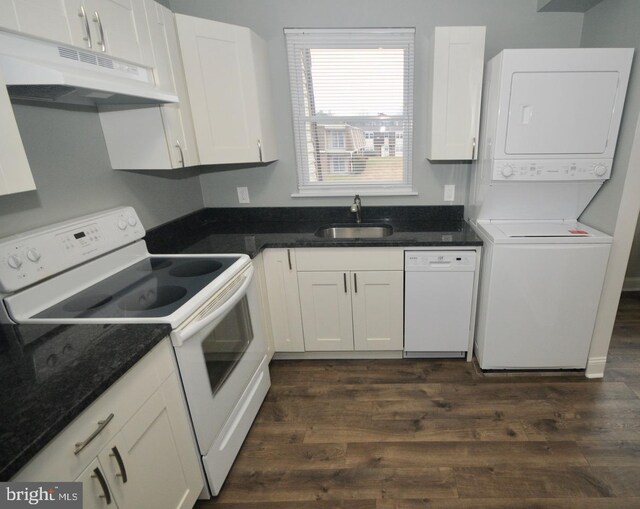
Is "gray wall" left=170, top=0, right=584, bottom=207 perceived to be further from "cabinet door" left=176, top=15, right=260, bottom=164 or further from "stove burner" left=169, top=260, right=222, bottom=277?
"stove burner" left=169, top=260, right=222, bottom=277

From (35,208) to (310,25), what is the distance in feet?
6.20

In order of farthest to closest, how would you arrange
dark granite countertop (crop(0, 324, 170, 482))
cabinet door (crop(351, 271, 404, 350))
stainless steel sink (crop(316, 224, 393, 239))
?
stainless steel sink (crop(316, 224, 393, 239)) → cabinet door (crop(351, 271, 404, 350)) → dark granite countertop (crop(0, 324, 170, 482))

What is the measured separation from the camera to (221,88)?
1921 mm

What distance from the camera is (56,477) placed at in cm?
77

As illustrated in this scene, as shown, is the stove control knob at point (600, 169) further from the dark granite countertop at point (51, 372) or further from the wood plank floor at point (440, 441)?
the dark granite countertop at point (51, 372)

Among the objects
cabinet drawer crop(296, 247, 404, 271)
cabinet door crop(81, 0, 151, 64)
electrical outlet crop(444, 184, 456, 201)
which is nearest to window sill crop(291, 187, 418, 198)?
electrical outlet crop(444, 184, 456, 201)

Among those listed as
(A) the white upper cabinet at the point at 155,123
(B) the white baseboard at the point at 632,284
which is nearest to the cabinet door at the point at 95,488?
(A) the white upper cabinet at the point at 155,123

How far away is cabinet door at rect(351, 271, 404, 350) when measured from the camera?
2100mm

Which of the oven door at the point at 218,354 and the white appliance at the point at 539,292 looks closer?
the oven door at the point at 218,354

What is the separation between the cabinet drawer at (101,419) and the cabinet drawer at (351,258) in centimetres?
108

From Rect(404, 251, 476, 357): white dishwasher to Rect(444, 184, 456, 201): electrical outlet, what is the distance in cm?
60

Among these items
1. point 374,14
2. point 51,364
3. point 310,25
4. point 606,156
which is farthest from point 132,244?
point 606,156

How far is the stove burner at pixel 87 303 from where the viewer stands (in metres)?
1.28

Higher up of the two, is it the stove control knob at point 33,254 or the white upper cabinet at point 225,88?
the white upper cabinet at point 225,88
